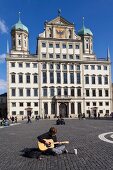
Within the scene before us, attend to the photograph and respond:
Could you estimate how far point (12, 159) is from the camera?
1191cm

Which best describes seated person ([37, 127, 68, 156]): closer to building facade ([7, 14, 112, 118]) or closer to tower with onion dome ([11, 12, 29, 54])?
building facade ([7, 14, 112, 118])

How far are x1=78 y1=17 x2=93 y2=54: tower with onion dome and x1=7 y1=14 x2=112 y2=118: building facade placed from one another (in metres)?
4.35

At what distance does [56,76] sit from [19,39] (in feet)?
52.9

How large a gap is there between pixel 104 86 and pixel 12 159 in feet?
286

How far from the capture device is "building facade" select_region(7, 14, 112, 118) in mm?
92062

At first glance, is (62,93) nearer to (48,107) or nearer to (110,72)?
(48,107)

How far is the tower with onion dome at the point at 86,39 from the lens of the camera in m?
104

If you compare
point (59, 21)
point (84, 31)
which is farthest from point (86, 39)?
point (59, 21)

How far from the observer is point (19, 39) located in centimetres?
9806

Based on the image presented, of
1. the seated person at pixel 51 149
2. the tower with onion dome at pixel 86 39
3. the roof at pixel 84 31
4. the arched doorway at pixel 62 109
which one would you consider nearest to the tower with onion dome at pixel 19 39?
the tower with onion dome at pixel 86 39

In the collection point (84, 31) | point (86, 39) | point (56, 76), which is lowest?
point (56, 76)

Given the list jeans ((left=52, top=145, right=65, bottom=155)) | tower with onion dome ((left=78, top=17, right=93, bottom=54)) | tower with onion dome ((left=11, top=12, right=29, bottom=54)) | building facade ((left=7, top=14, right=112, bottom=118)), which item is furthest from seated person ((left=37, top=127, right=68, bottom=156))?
tower with onion dome ((left=78, top=17, right=93, bottom=54))

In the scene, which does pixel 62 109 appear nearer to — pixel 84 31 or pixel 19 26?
pixel 84 31

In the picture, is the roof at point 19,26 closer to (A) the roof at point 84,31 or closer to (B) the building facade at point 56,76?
(B) the building facade at point 56,76
